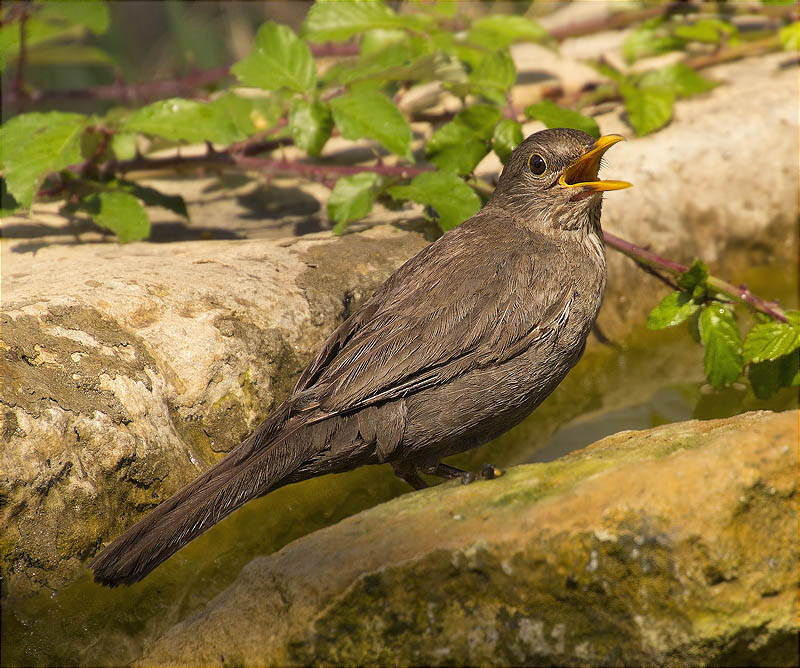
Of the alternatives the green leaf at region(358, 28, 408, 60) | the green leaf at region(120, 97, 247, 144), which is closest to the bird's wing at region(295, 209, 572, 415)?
the green leaf at region(120, 97, 247, 144)

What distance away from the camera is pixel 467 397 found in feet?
10.5

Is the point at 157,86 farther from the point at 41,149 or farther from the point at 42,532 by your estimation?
the point at 42,532

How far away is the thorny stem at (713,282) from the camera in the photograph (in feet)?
12.7

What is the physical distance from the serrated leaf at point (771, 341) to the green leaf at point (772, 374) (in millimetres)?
63

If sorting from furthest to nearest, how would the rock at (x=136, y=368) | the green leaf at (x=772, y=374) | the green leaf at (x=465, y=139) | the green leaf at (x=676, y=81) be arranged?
the green leaf at (x=676, y=81) → the green leaf at (x=465, y=139) → the green leaf at (x=772, y=374) → the rock at (x=136, y=368)

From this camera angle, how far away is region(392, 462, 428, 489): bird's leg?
345 centimetres

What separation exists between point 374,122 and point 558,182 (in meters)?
1.20

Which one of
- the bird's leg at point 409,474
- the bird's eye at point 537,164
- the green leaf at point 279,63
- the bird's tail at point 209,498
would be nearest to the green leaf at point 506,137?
the bird's eye at point 537,164

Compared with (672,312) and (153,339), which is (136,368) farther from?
(672,312)

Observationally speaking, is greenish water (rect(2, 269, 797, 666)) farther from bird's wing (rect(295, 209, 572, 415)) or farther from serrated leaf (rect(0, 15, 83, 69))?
serrated leaf (rect(0, 15, 83, 69))

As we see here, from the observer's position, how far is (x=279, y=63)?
4.62 m

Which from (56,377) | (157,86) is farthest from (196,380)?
(157,86)

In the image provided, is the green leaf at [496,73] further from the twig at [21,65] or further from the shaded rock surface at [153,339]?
the twig at [21,65]

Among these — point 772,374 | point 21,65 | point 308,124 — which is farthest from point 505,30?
point 21,65
